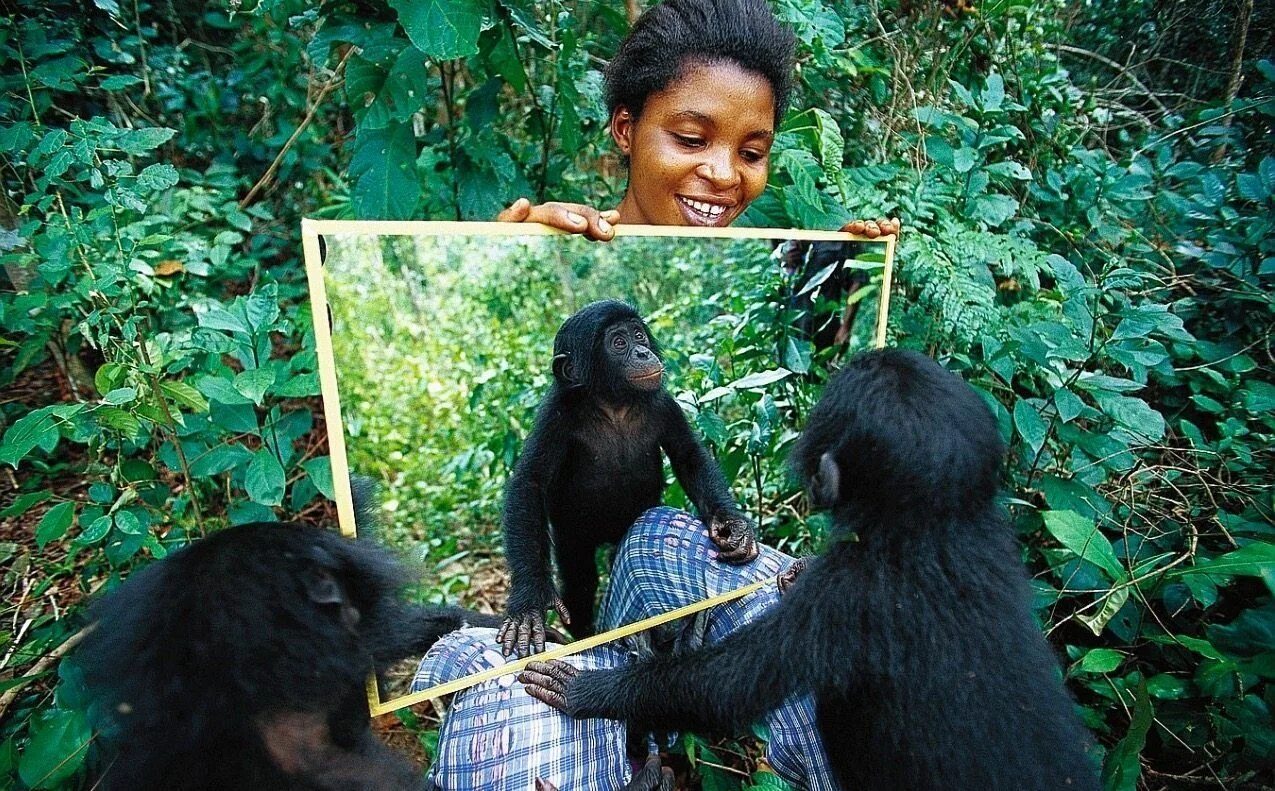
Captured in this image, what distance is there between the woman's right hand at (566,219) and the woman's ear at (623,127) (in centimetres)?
85

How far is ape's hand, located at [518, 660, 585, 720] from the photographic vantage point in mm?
2168

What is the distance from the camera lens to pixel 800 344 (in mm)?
2662

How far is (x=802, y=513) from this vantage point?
318cm

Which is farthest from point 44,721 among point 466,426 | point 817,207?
point 817,207

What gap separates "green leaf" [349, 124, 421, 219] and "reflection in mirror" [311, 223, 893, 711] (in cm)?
83

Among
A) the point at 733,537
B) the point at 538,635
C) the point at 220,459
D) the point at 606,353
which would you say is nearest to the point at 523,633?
the point at 538,635

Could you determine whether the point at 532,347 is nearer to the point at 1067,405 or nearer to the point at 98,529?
the point at 98,529

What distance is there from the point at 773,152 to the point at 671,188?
79 cm

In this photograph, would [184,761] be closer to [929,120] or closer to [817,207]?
[817,207]

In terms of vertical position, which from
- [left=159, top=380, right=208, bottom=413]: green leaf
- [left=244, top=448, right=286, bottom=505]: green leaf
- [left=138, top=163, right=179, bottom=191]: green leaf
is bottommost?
[left=244, top=448, right=286, bottom=505]: green leaf

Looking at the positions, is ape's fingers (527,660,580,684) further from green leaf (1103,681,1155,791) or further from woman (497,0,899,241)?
green leaf (1103,681,1155,791)

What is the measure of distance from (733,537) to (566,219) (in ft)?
4.30

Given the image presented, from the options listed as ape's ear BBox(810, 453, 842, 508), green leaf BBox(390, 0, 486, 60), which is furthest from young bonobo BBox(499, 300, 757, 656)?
green leaf BBox(390, 0, 486, 60)

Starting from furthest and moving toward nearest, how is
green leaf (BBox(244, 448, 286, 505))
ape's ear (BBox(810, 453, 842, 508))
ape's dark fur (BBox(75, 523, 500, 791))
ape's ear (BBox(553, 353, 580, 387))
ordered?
green leaf (BBox(244, 448, 286, 505)) → ape's ear (BBox(553, 353, 580, 387)) → ape's ear (BBox(810, 453, 842, 508)) → ape's dark fur (BBox(75, 523, 500, 791))
